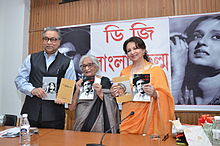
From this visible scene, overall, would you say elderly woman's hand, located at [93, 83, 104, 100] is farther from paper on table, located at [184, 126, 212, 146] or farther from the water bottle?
paper on table, located at [184, 126, 212, 146]

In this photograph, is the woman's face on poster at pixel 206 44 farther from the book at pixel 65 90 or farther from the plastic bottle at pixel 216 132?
the book at pixel 65 90

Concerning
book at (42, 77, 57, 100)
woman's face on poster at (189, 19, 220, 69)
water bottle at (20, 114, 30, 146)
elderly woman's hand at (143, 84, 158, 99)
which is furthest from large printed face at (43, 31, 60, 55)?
woman's face on poster at (189, 19, 220, 69)

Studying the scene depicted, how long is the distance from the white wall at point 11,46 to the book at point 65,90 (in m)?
1.63

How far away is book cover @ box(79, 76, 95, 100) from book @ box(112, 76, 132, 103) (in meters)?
0.28

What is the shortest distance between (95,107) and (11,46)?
7.16 feet

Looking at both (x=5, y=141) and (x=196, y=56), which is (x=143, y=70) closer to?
(x=196, y=56)

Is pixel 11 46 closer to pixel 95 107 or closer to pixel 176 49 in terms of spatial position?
pixel 95 107

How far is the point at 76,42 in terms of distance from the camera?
271 cm

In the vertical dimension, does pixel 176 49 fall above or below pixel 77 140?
above

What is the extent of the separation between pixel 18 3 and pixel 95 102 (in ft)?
8.35

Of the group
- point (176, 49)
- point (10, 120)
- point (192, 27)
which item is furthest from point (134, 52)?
point (10, 120)

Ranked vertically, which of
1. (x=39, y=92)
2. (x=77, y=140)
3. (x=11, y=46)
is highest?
(x=11, y=46)

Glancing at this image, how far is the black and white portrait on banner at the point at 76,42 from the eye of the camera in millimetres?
2672

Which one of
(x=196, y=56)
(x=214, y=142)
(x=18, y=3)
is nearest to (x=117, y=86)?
(x=214, y=142)
